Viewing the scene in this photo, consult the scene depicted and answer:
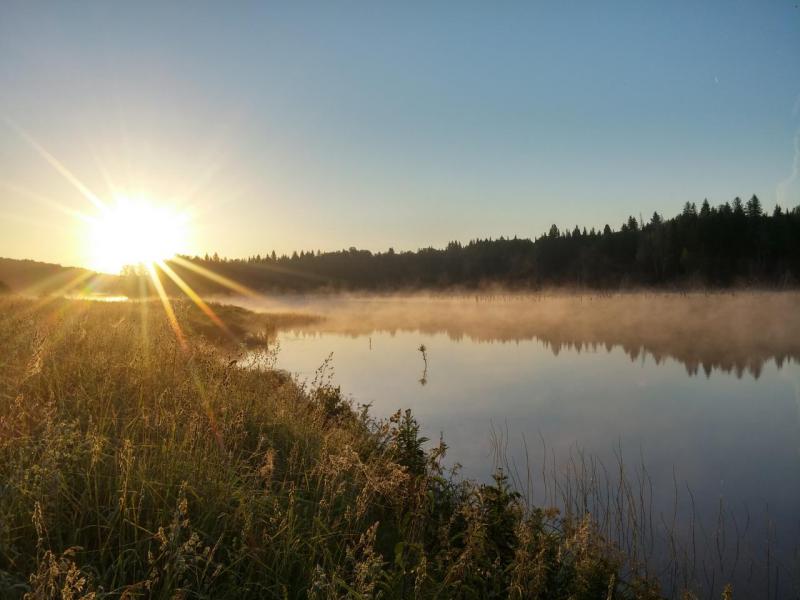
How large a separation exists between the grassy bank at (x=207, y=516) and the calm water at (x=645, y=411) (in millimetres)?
1871

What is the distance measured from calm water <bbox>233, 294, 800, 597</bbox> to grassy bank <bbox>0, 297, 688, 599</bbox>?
1.87 m

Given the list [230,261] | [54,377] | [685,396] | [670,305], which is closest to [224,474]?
[54,377]

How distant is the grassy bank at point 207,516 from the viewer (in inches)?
121

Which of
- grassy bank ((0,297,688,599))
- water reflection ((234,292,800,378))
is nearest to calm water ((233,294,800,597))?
water reflection ((234,292,800,378))

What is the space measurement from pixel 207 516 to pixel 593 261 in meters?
89.4

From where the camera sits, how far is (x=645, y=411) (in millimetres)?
12688

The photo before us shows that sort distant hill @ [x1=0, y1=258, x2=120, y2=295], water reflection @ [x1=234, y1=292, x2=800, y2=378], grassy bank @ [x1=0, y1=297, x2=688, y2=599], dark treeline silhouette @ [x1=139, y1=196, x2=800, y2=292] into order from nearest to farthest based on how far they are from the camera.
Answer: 1. grassy bank @ [x1=0, y1=297, x2=688, y2=599]
2. water reflection @ [x1=234, y1=292, x2=800, y2=378]
3. distant hill @ [x1=0, y1=258, x2=120, y2=295]
4. dark treeline silhouette @ [x1=139, y1=196, x2=800, y2=292]

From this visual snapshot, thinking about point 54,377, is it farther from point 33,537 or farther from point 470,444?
point 470,444

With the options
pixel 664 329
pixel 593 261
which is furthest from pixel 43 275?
pixel 593 261

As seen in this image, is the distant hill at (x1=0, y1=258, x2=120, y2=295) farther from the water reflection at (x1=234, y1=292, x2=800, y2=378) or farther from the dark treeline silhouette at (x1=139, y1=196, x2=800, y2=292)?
the dark treeline silhouette at (x1=139, y1=196, x2=800, y2=292)

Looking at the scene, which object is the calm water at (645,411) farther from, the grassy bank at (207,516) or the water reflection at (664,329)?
the grassy bank at (207,516)

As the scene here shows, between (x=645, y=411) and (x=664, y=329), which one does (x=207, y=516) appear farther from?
(x=664, y=329)

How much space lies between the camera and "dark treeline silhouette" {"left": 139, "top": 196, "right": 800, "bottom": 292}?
66.6 m

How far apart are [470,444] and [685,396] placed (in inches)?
305
